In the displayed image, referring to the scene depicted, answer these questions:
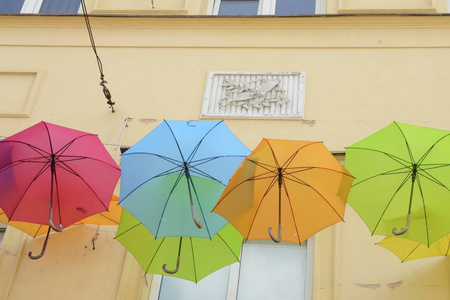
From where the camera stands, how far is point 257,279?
22.7ft

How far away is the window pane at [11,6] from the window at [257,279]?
15.0 feet

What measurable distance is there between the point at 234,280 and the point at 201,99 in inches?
84.5

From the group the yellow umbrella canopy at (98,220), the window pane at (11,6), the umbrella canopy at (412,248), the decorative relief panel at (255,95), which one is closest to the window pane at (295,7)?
the decorative relief panel at (255,95)

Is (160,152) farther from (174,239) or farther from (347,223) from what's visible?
(347,223)

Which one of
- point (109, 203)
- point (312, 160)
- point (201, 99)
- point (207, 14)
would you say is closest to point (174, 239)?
point (109, 203)

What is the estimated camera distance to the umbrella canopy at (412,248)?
6.27 meters

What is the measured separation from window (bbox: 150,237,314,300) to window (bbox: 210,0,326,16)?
324 cm

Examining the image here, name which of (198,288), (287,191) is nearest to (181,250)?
(198,288)

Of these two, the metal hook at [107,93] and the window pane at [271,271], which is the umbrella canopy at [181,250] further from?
the metal hook at [107,93]

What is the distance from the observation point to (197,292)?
698 centimetres

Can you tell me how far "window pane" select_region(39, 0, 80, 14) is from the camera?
964 cm

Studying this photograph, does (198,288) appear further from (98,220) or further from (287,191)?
(287,191)

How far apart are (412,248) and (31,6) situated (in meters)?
5.99

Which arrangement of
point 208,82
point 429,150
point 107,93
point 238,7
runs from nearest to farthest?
point 429,150, point 107,93, point 208,82, point 238,7
